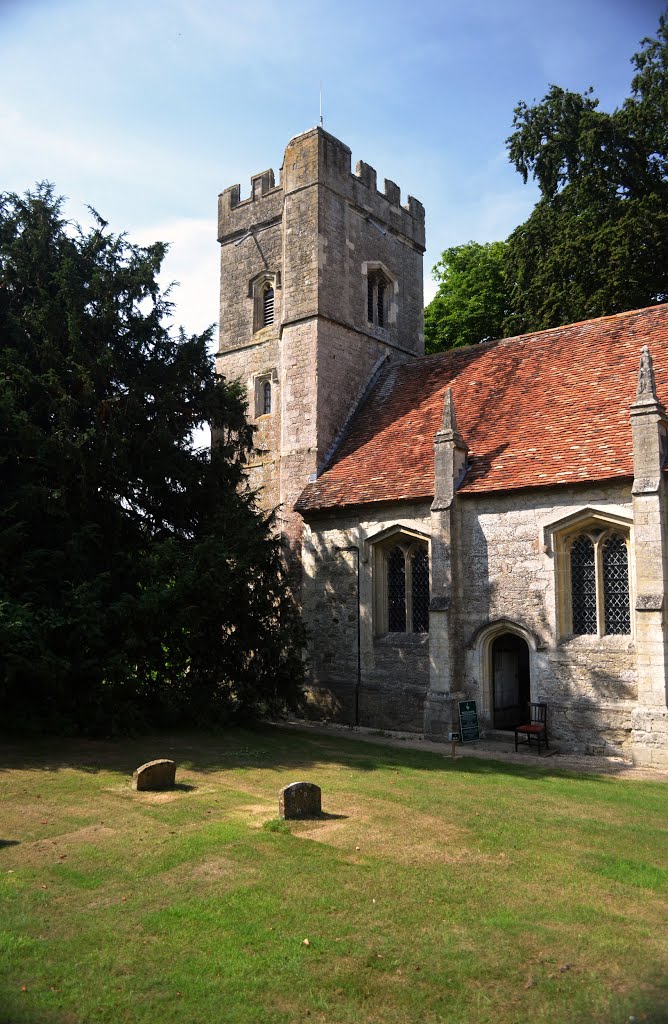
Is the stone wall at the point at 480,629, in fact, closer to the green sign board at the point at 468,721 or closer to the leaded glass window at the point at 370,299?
the green sign board at the point at 468,721

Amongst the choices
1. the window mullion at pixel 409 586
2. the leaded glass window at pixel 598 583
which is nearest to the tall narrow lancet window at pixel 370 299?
the window mullion at pixel 409 586

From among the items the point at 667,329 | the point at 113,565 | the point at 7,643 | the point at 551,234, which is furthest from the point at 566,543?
the point at 551,234

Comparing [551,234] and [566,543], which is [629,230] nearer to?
[551,234]

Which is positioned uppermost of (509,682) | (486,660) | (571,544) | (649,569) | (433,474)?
(433,474)

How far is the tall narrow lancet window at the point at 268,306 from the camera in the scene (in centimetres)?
2418

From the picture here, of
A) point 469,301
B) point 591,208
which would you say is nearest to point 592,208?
point 591,208

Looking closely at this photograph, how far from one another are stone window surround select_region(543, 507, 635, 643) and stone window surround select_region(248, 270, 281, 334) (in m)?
12.1

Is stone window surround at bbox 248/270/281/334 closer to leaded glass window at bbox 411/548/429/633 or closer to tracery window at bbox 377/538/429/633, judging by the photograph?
tracery window at bbox 377/538/429/633

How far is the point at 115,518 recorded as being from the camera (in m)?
15.5

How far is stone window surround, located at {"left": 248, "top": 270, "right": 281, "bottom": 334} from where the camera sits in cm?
2388

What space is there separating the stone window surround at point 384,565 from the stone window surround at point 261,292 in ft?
29.1

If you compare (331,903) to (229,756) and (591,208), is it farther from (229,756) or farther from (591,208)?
(591,208)

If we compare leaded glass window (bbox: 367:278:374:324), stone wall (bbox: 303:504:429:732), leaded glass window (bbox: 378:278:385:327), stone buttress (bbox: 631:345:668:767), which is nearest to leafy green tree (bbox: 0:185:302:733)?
stone wall (bbox: 303:504:429:732)

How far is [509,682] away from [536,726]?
2588mm
